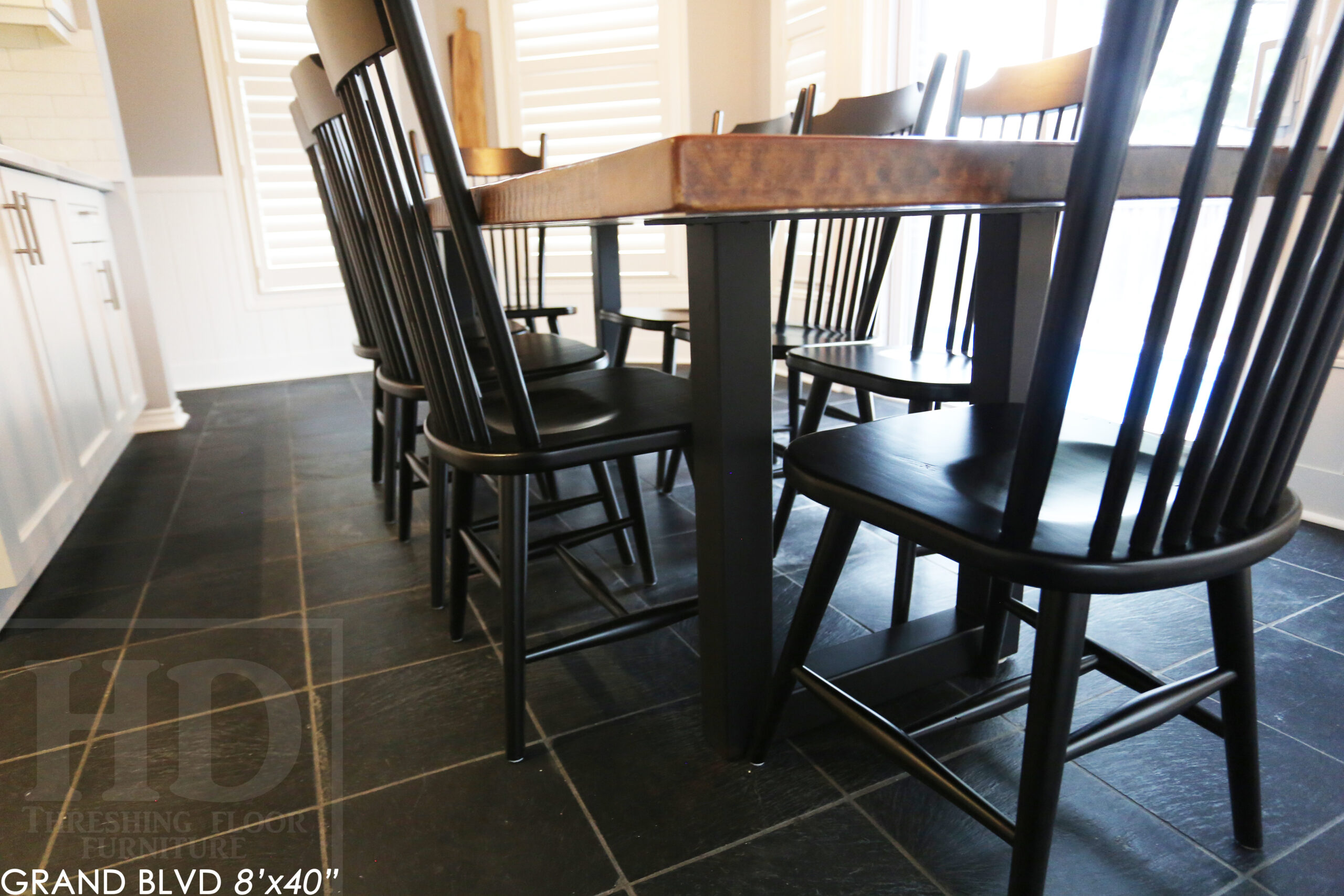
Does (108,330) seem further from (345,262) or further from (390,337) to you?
(390,337)

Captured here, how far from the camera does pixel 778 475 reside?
152 cm

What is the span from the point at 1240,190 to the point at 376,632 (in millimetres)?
1546

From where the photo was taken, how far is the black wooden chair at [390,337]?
133 centimetres

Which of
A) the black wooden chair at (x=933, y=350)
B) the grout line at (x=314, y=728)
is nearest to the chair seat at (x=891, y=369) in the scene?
the black wooden chair at (x=933, y=350)

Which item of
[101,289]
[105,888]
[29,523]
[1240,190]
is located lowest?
[105,888]

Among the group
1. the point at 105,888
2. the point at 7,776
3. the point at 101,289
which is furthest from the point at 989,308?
the point at 101,289

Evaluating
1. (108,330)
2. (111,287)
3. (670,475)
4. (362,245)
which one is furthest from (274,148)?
(362,245)

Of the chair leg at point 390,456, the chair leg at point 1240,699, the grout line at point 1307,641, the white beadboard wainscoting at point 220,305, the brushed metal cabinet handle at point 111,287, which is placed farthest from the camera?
the white beadboard wainscoting at point 220,305

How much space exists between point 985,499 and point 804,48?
3464 mm

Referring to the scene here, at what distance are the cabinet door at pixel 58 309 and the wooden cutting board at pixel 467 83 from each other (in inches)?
87.9

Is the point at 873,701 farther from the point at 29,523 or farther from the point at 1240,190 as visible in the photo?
the point at 29,523

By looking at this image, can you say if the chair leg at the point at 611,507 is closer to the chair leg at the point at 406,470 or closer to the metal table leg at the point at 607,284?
the chair leg at the point at 406,470

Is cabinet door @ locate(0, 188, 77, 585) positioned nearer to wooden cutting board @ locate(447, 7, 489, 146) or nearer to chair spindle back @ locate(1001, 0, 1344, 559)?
chair spindle back @ locate(1001, 0, 1344, 559)

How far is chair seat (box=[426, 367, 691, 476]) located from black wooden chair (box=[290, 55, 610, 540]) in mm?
192
